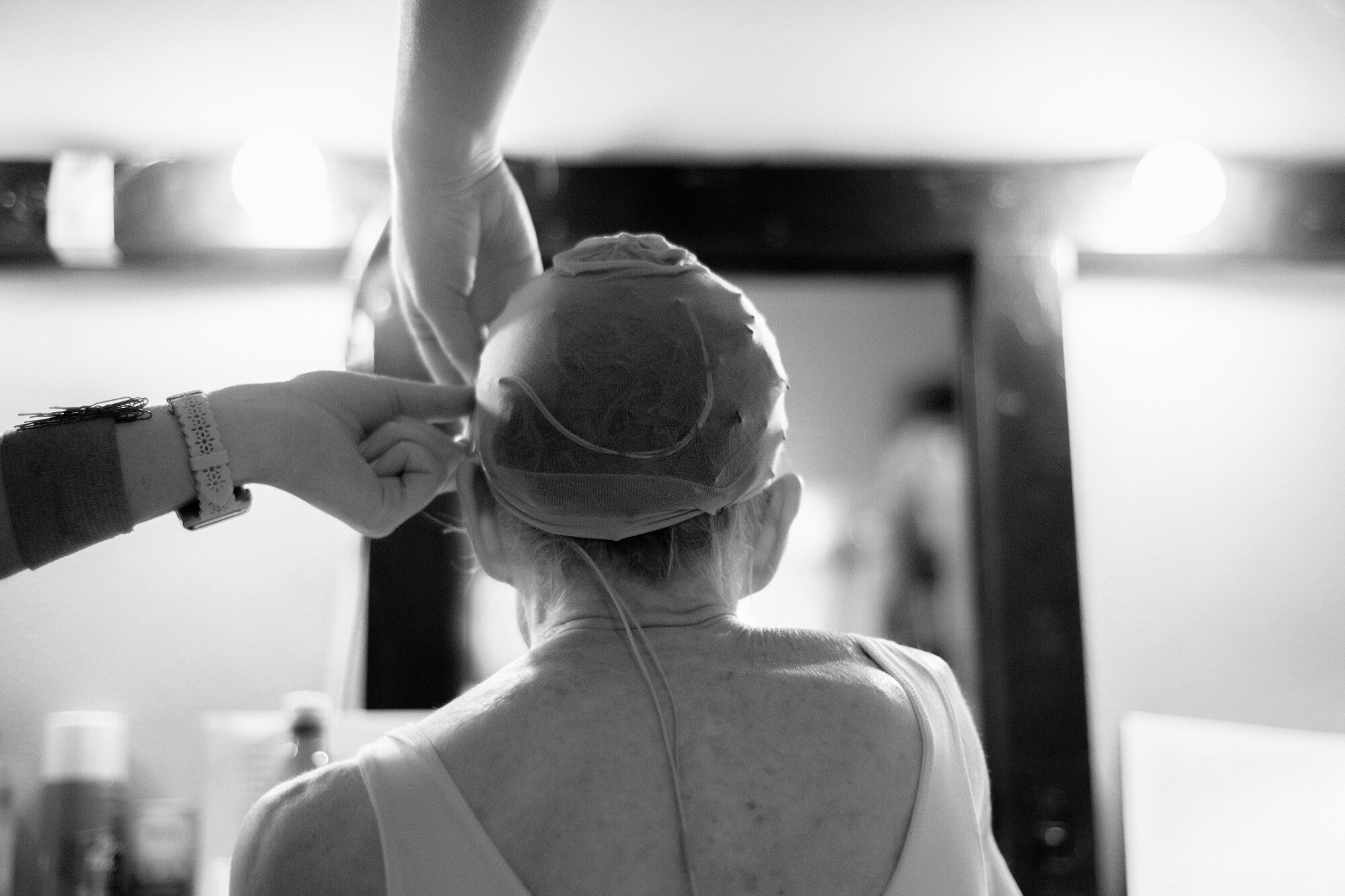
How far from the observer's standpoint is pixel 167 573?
113cm

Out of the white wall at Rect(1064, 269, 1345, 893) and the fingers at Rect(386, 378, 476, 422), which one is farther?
the white wall at Rect(1064, 269, 1345, 893)

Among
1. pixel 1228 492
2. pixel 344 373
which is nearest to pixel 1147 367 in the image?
pixel 1228 492

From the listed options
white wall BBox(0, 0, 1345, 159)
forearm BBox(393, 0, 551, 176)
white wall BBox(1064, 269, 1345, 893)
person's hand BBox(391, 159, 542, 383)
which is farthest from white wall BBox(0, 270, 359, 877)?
white wall BBox(1064, 269, 1345, 893)

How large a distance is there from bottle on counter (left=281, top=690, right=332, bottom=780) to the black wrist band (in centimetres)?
48

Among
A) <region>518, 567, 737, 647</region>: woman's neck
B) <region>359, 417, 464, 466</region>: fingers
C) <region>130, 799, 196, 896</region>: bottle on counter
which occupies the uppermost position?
<region>359, 417, 464, 466</region>: fingers

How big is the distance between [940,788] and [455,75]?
52cm

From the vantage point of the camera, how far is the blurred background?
1066 millimetres

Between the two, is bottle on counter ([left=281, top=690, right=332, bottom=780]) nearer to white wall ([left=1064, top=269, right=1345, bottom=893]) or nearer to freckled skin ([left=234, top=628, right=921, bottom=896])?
freckled skin ([left=234, top=628, right=921, bottom=896])

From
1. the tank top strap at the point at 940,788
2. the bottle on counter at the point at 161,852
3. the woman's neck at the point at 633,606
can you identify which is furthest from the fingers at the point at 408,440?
the bottle on counter at the point at 161,852

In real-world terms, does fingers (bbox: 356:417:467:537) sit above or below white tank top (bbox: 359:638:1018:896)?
above

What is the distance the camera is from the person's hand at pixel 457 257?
0.78 meters

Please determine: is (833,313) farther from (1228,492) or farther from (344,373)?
(344,373)

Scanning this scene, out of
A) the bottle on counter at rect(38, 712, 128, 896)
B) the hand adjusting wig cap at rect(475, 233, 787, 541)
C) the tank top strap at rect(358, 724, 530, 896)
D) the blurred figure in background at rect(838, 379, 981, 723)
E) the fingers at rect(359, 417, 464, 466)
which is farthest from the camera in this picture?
the blurred figure in background at rect(838, 379, 981, 723)

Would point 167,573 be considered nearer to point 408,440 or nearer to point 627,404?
point 408,440
